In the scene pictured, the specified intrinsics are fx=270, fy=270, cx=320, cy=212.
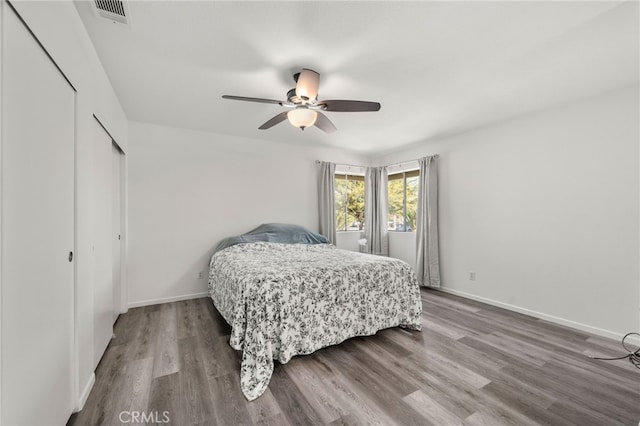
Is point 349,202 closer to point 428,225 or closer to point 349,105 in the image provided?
point 428,225

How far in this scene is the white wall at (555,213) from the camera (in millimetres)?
2631

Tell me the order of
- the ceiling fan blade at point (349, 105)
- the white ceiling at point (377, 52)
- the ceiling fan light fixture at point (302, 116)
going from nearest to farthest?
the white ceiling at point (377, 52)
the ceiling fan blade at point (349, 105)
the ceiling fan light fixture at point (302, 116)

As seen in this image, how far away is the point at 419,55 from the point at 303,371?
2598 millimetres

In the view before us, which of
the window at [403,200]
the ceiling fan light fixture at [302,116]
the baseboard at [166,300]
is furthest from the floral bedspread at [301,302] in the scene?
the window at [403,200]

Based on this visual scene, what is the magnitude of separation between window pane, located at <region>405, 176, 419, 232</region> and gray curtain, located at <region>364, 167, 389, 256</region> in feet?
1.48

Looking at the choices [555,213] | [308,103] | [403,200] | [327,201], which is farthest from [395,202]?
[308,103]

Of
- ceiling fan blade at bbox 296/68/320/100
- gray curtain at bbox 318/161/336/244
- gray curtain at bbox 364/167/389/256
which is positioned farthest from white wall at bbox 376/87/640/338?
ceiling fan blade at bbox 296/68/320/100

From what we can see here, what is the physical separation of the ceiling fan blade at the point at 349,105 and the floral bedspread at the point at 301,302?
4.77ft

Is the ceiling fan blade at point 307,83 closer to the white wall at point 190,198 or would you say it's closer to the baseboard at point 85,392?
the white wall at point 190,198

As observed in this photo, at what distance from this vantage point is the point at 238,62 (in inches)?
85.1

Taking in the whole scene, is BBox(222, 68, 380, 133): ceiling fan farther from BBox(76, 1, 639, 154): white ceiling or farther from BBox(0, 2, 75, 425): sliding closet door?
BBox(0, 2, 75, 425): sliding closet door

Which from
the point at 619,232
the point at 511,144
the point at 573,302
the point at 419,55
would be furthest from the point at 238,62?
the point at 573,302

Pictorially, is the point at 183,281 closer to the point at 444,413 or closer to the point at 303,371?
the point at 303,371

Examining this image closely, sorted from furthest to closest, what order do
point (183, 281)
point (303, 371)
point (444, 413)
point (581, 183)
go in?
point (183, 281) < point (581, 183) < point (303, 371) < point (444, 413)
